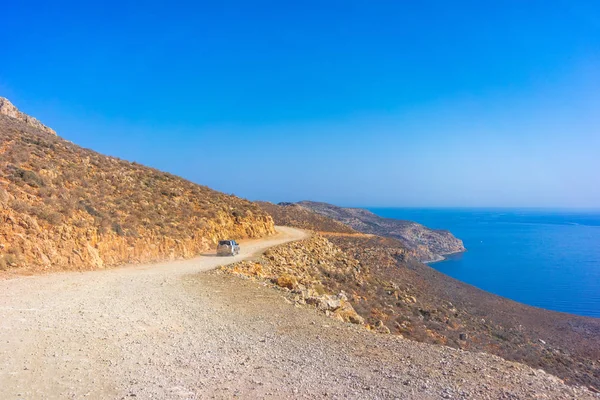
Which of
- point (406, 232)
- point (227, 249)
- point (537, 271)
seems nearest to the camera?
point (227, 249)

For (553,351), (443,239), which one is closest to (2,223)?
(553,351)

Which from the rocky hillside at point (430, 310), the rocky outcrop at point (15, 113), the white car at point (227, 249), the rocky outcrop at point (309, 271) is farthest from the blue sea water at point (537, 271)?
the rocky outcrop at point (15, 113)

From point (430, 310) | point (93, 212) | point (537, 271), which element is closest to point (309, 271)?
point (430, 310)

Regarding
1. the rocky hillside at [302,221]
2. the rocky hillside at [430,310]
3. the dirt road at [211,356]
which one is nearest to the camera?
the dirt road at [211,356]

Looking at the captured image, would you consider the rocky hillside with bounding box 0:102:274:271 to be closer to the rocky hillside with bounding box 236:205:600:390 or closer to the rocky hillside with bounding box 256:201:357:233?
the rocky hillside with bounding box 236:205:600:390

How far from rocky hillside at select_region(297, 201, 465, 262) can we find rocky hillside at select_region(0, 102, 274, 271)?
179 feet

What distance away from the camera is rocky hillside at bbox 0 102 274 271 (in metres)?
16.5

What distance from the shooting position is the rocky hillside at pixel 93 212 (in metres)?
16.5

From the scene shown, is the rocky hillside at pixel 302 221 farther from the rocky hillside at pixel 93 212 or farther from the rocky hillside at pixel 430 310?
the rocky hillside at pixel 93 212

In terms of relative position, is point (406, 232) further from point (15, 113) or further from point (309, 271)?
point (15, 113)

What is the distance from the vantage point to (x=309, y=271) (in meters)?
23.4

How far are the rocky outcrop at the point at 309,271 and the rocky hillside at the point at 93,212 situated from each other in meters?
5.07

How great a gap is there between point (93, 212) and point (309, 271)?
39.4ft

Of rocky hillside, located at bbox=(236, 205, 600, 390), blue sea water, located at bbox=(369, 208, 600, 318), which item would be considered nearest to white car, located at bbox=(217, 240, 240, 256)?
rocky hillside, located at bbox=(236, 205, 600, 390)
